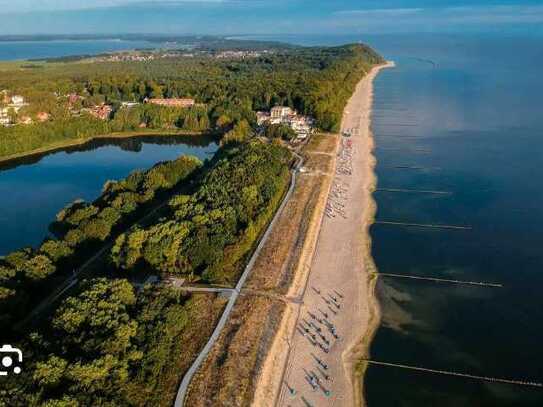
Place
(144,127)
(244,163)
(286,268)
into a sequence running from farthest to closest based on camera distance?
(144,127) → (244,163) → (286,268)

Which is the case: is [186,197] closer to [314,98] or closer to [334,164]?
[334,164]

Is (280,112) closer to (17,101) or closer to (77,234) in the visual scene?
(17,101)

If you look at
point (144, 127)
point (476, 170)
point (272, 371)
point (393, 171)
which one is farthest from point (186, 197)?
point (144, 127)

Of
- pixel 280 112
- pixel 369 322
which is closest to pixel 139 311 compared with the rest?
pixel 369 322

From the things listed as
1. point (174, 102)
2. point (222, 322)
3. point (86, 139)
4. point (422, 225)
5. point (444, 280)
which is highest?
point (174, 102)

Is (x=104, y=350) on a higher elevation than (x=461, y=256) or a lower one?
higher

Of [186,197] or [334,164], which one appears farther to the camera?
[334,164]

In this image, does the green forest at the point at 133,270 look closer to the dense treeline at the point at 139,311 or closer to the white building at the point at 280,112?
the dense treeline at the point at 139,311

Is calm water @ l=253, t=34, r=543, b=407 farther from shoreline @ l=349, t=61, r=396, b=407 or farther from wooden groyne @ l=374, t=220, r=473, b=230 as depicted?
wooden groyne @ l=374, t=220, r=473, b=230
